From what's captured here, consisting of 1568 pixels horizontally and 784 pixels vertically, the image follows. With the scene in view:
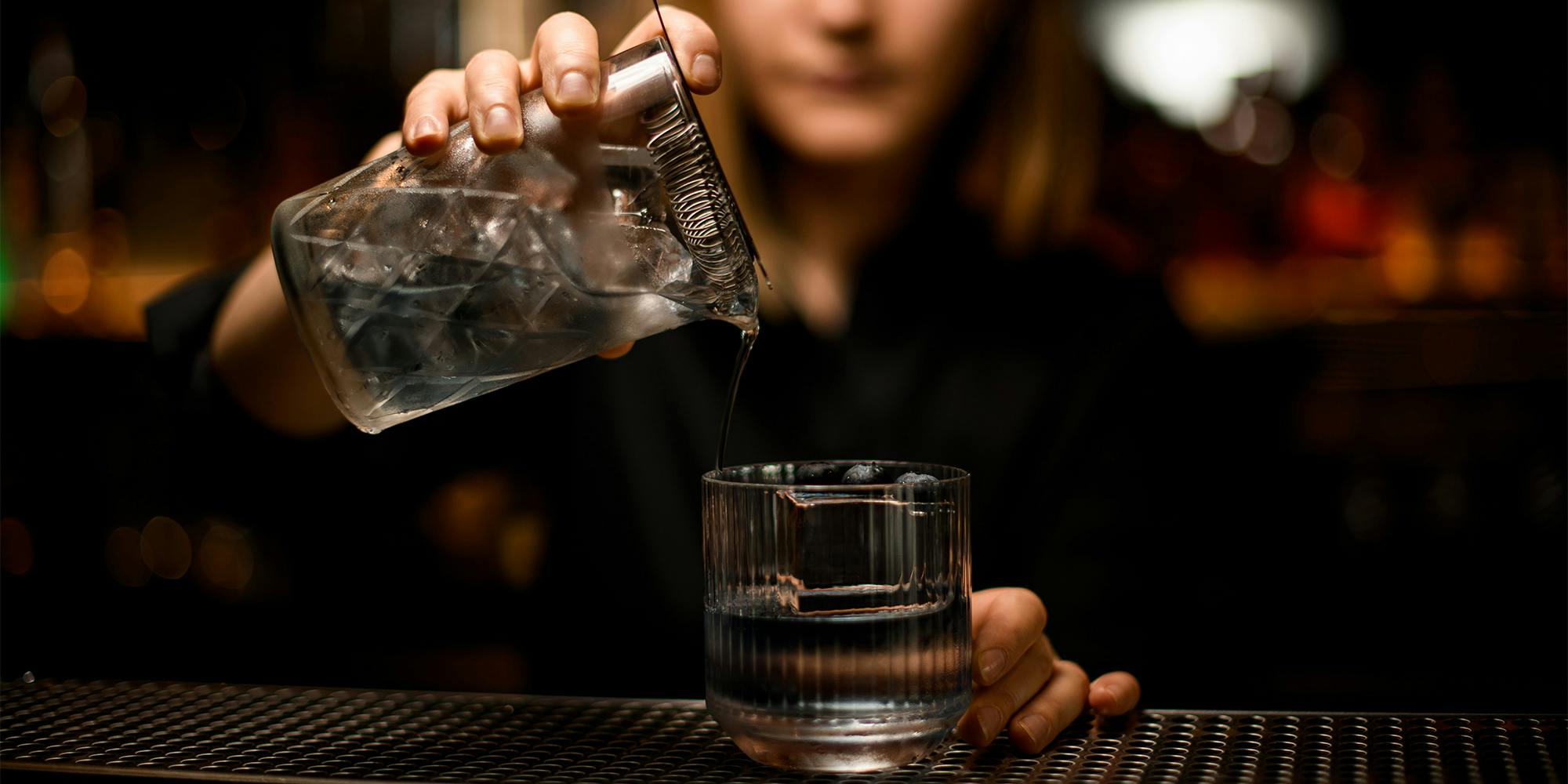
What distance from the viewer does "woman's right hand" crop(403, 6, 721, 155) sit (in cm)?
75

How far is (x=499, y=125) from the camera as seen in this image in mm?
754

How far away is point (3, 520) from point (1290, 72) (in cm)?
227

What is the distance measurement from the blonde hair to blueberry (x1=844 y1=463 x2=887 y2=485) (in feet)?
2.91

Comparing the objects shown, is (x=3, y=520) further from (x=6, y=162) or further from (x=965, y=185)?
(x=965, y=185)

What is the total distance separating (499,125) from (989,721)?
435mm

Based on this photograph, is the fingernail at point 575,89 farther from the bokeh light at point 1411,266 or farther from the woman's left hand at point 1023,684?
the bokeh light at point 1411,266

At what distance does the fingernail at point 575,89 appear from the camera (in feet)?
2.43

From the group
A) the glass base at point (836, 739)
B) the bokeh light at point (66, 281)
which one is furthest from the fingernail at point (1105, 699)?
the bokeh light at point (66, 281)

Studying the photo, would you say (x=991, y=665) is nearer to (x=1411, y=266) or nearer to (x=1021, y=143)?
(x=1021, y=143)

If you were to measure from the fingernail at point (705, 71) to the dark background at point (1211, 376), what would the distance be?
1255 millimetres

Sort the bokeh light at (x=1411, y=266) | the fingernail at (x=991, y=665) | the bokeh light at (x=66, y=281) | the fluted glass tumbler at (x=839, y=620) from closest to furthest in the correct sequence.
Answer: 1. the fluted glass tumbler at (x=839, y=620)
2. the fingernail at (x=991, y=665)
3. the bokeh light at (x=1411, y=266)
4. the bokeh light at (x=66, y=281)

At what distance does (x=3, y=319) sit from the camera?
2205 millimetres

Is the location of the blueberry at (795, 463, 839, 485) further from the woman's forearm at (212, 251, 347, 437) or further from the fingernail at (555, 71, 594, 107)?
the woman's forearm at (212, 251, 347, 437)

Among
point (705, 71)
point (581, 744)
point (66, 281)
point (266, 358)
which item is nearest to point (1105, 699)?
point (581, 744)
